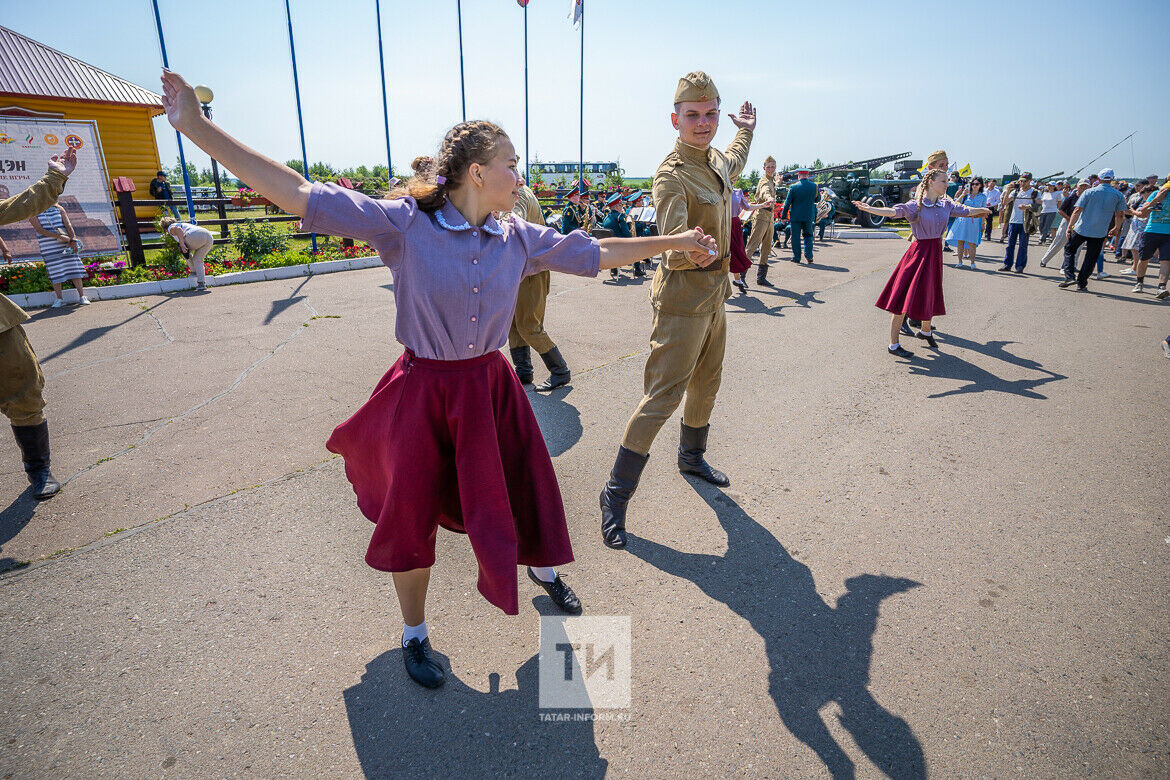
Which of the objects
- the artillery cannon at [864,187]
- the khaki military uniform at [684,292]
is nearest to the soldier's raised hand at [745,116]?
the khaki military uniform at [684,292]

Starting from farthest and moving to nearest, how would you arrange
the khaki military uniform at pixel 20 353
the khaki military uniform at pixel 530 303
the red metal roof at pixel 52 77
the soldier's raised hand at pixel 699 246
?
1. the red metal roof at pixel 52 77
2. the khaki military uniform at pixel 530 303
3. the khaki military uniform at pixel 20 353
4. the soldier's raised hand at pixel 699 246

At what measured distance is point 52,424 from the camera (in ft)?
15.5

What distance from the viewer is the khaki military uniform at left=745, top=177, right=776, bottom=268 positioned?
11.1 meters

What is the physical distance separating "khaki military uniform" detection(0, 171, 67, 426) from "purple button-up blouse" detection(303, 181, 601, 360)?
297cm

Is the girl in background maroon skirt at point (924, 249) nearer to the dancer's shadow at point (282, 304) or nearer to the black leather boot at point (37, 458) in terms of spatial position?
the black leather boot at point (37, 458)

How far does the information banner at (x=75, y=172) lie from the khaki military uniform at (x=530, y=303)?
10.2m

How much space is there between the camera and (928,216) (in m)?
6.25

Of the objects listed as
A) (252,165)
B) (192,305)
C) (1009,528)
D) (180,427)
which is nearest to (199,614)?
(252,165)

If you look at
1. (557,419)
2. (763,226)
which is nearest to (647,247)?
(557,419)

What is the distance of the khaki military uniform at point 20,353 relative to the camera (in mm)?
3520

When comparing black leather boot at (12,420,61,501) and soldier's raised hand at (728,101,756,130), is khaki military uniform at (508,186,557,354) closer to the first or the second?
soldier's raised hand at (728,101,756,130)

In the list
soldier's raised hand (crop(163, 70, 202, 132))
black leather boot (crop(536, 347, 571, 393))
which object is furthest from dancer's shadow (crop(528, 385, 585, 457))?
soldier's raised hand (crop(163, 70, 202, 132))

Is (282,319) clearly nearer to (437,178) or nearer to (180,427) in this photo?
(180,427)

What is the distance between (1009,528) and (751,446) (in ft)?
5.28
